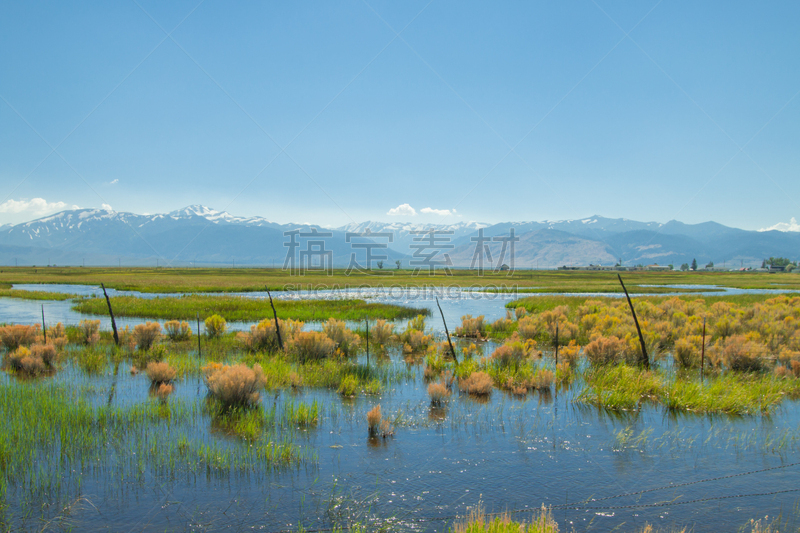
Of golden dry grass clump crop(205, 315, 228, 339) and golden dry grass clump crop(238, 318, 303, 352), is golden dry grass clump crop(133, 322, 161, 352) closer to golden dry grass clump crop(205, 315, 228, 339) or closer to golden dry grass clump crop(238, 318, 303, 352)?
golden dry grass clump crop(205, 315, 228, 339)

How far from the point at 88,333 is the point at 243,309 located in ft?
49.1

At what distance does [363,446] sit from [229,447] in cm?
260

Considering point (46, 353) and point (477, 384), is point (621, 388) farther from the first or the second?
point (46, 353)

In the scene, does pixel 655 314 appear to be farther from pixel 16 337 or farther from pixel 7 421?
pixel 16 337

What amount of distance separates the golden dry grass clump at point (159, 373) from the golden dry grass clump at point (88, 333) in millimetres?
Result: 8217

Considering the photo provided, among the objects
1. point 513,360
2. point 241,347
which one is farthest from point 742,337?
point 241,347

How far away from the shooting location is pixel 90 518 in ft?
20.9

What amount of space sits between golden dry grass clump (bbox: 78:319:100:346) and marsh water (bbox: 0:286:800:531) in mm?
9449

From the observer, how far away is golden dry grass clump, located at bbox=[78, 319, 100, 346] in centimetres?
1953

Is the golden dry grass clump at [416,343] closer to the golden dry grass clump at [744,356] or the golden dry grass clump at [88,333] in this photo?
the golden dry grass clump at [744,356]

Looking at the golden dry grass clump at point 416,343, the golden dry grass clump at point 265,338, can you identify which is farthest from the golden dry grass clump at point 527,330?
the golden dry grass clump at point 265,338

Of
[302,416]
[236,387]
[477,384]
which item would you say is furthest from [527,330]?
[236,387]

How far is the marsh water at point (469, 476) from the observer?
21.7 feet

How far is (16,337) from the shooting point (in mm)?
17750
